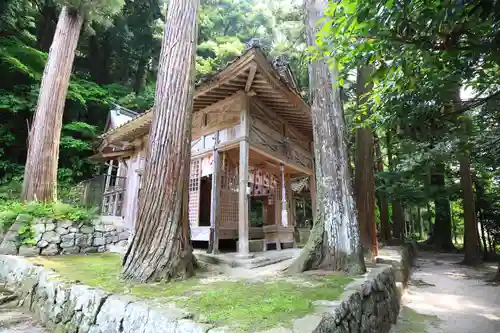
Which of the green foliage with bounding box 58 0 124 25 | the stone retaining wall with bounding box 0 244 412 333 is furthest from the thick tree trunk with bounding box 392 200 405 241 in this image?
the green foliage with bounding box 58 0 124 25

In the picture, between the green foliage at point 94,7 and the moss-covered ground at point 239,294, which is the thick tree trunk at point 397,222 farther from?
the green foliage at point 94,7

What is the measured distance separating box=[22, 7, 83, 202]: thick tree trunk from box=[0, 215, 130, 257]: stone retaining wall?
126cm

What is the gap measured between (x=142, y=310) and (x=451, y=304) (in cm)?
670

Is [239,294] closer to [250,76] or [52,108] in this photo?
[250,76]

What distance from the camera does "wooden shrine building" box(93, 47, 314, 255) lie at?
707 cm

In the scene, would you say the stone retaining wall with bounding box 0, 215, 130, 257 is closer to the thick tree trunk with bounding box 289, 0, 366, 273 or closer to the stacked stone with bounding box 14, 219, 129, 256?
the stacked stone with bounding box 14, 219, 129, 256

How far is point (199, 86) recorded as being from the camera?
24.6 ft

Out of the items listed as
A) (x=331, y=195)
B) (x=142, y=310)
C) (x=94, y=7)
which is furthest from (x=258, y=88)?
(x=94, y=7)

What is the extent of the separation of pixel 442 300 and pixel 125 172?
12.2 m

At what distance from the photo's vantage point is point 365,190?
7867 mm

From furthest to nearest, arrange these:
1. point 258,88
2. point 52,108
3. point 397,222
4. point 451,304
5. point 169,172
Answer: point 397,222
point 52,108
point 258,88
point 451,304
point 169,172

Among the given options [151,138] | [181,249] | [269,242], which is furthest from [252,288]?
[269,242]

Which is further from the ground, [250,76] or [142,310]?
[250,76]

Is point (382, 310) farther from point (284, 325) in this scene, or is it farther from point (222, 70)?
point (222, 70)
